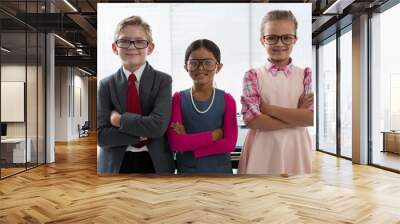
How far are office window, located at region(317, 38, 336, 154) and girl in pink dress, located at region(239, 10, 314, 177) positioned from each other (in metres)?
5.94

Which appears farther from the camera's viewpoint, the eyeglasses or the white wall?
the white wall

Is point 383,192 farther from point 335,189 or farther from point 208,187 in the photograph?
point 208,187

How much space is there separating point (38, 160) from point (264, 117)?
5714 millimetres

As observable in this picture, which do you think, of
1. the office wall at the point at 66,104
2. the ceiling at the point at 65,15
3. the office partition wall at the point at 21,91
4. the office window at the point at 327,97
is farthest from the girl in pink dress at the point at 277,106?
the office wall at the point at 66,104

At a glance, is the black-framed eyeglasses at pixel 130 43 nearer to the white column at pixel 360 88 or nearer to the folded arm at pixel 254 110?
the folded arm at pixel 254 110

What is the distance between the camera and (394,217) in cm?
418

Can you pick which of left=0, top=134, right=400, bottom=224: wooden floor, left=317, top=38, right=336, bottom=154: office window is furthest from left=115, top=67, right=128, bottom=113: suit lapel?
left=317, top=38, right=336, bottom=154: office window

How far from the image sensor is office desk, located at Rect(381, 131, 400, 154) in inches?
305

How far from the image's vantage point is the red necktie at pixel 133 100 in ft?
16.3

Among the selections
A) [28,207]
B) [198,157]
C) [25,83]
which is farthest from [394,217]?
[25,83]

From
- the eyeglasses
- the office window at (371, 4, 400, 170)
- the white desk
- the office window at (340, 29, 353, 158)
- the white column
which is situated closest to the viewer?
the eyeglasses

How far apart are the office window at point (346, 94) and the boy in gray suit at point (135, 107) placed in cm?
575

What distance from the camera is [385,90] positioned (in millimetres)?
8117

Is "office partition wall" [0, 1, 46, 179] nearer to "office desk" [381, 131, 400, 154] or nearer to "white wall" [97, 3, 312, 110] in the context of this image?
"white wall" [97, 3, 312, 110]
